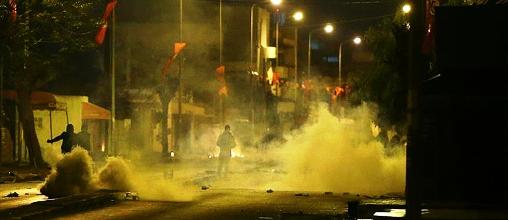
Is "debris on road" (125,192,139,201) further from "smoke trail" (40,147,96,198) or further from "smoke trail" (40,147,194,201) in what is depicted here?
"smoke trail" (40,147,96,198)

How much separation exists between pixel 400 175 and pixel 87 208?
32.2 feet

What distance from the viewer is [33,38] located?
2627cm

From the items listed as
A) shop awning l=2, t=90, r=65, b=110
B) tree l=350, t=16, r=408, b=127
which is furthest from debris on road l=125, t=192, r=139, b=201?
tree l=350, t=16, r=408, b=127

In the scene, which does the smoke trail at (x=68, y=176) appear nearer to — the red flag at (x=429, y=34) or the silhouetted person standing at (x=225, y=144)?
the red flag at (x=429, y=34)

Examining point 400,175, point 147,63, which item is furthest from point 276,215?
point 147,63

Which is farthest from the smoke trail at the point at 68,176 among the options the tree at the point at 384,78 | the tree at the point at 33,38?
the tree at the point at 384,78

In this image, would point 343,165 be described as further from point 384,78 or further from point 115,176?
point 384,78

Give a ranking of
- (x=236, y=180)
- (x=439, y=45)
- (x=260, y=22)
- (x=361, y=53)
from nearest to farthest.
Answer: (x=439, y=45) < (x=236, y=180) < (x=260, y=22) < (x=361, y=53)

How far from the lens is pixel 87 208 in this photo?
16.0m

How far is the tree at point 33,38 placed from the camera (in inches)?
957

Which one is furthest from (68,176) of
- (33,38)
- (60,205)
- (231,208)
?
(33,38)

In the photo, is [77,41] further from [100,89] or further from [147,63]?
[147,63]

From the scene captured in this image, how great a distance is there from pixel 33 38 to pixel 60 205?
12.0 meters

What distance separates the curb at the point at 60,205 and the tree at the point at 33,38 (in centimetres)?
730
